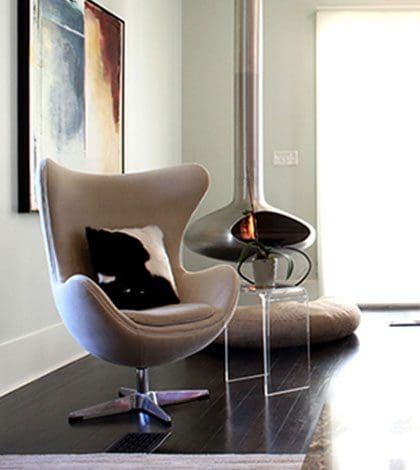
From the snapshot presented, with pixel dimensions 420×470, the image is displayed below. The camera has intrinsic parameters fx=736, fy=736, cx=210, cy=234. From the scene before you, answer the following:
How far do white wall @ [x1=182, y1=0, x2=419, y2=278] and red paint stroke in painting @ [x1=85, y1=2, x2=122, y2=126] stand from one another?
1.60m

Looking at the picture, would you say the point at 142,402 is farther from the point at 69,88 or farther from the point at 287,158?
the point at 287,158

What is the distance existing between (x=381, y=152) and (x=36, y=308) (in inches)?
133

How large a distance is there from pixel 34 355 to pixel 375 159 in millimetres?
3456

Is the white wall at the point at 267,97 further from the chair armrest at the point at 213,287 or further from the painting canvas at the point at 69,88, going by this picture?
the chair armrest at the point at 213,287

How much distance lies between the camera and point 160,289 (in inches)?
117

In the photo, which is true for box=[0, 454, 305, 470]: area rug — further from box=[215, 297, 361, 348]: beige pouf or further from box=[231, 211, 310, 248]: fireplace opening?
box=[231, 211, 310, 248]: fireplace opening

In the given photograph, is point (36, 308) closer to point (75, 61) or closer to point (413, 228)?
point (75, 61)

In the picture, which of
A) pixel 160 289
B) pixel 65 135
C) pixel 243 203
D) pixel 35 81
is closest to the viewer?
pixel 160 289

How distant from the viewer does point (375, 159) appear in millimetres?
5949

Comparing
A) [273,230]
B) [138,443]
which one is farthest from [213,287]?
[273,230]

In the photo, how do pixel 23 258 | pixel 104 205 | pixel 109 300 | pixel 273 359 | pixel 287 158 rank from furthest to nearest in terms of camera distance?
pixel 287 158 → pixel 273 359 → pixel 23 258 → pixel 104 205 → pixel 109 300

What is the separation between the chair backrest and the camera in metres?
2.86

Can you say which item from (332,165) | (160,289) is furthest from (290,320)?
(332,165)

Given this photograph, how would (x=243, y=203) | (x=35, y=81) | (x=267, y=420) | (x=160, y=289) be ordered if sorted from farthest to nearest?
(x=243, y=203)
(x=35, y=81)
(x=160, y=289)
(x=267, y=420)
